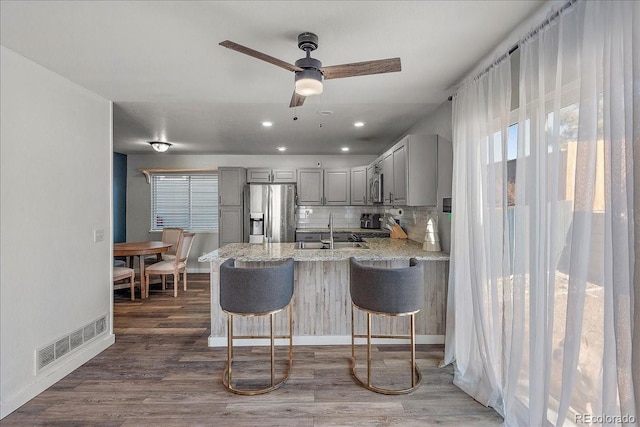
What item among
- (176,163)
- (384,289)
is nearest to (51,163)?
(384,289)

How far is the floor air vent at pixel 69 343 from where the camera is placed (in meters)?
2.29

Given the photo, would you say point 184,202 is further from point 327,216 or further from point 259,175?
point 327,216

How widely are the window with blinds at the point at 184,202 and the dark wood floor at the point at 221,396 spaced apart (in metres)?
3.40

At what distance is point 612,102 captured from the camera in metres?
1.21

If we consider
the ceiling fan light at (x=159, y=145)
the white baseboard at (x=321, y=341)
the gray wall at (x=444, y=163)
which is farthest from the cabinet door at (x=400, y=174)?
the ceiling fan light at (x=159, y=145)

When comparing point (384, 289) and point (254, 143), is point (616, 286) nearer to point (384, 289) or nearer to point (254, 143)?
point (384, 289)

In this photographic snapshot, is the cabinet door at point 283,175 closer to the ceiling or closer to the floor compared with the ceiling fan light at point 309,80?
closer to the floor

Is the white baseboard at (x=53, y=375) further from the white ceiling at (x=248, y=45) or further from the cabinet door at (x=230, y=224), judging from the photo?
the cabinet door at (x=230, y=224)

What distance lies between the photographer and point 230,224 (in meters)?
5.54

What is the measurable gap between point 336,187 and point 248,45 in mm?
3833

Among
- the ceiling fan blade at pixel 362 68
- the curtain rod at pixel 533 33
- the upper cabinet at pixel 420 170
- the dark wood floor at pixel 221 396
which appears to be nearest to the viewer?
the curtain rod at pixel 533 33

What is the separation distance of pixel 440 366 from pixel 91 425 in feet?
8.30

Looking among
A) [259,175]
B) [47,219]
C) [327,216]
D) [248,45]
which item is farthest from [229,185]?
[248,45]

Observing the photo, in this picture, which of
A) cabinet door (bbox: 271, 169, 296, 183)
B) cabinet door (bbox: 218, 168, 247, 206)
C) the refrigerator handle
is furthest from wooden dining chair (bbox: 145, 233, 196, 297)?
cabinet door (bbox: 271, 169, 296, 183)
